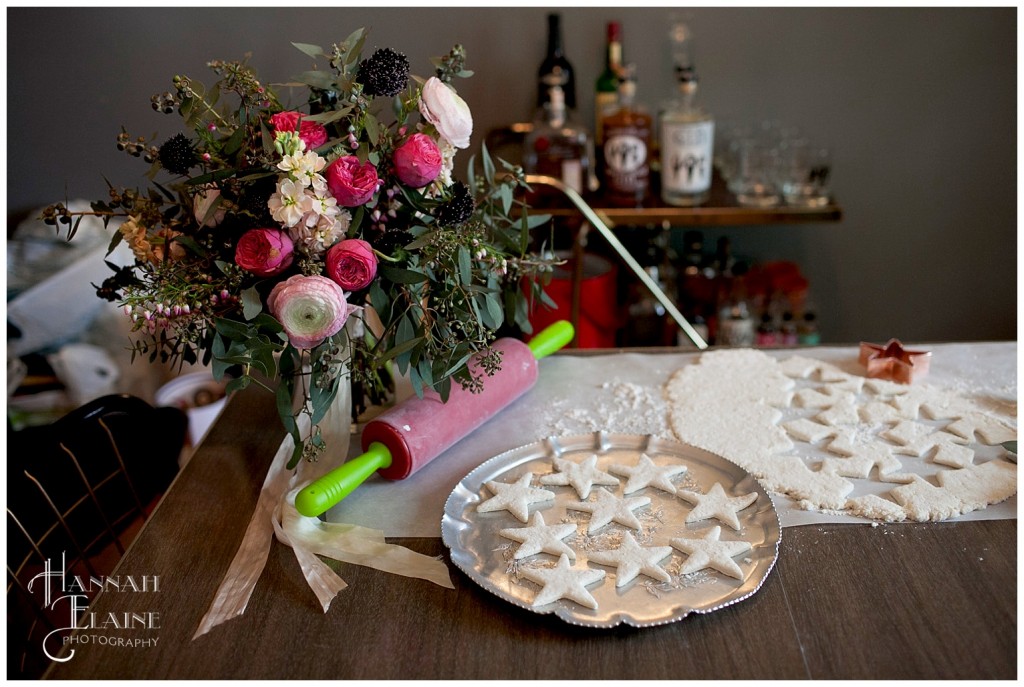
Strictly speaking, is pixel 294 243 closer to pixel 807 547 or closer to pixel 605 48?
pixel 807 547

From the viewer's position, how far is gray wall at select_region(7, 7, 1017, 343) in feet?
6.56

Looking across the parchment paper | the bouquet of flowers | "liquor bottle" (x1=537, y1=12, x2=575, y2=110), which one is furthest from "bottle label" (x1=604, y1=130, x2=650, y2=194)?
the bouquet of flowers

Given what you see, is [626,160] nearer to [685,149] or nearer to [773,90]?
[685,149]

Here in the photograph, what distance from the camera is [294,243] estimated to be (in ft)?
3.07

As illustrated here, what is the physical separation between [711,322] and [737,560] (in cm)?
127

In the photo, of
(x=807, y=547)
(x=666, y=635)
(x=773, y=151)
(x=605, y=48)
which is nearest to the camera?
(x=666, y=635)

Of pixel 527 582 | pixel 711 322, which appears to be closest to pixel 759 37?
pixel 711 322

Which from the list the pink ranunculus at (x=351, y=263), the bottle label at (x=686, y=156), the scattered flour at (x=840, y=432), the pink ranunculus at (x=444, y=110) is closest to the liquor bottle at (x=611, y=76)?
the bottle label at (x=686, y=156)

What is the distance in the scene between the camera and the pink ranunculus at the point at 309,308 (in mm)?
882

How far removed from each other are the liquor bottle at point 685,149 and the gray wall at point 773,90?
215 mm

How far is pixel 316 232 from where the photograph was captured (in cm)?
91

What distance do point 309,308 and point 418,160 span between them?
0.68 ft

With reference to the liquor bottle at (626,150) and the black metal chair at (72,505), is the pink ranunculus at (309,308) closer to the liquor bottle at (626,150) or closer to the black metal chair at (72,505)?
the black metal chair at (72,505)

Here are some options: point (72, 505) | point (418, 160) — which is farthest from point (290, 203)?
point (72, 505)
